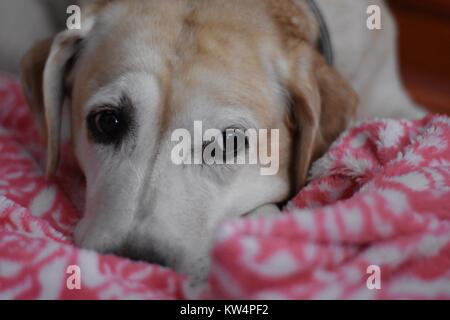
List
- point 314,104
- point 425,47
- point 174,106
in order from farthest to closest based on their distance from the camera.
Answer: point 425,47, point 314,104, point 174,106

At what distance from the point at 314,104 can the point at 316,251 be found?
67 cm

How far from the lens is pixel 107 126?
1480 mm

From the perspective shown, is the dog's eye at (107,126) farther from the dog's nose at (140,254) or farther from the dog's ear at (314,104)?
the dog's ear at (314,104)

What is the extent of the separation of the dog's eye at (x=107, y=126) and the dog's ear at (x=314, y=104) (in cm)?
50

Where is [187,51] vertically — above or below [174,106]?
above

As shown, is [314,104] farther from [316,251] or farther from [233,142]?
[316,251]

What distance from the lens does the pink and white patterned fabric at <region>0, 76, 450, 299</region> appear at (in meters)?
0.99

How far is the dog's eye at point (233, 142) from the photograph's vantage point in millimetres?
1425

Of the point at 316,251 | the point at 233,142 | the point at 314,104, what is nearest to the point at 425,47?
the point at 314,104

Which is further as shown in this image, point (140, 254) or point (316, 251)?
point (140, 254)
